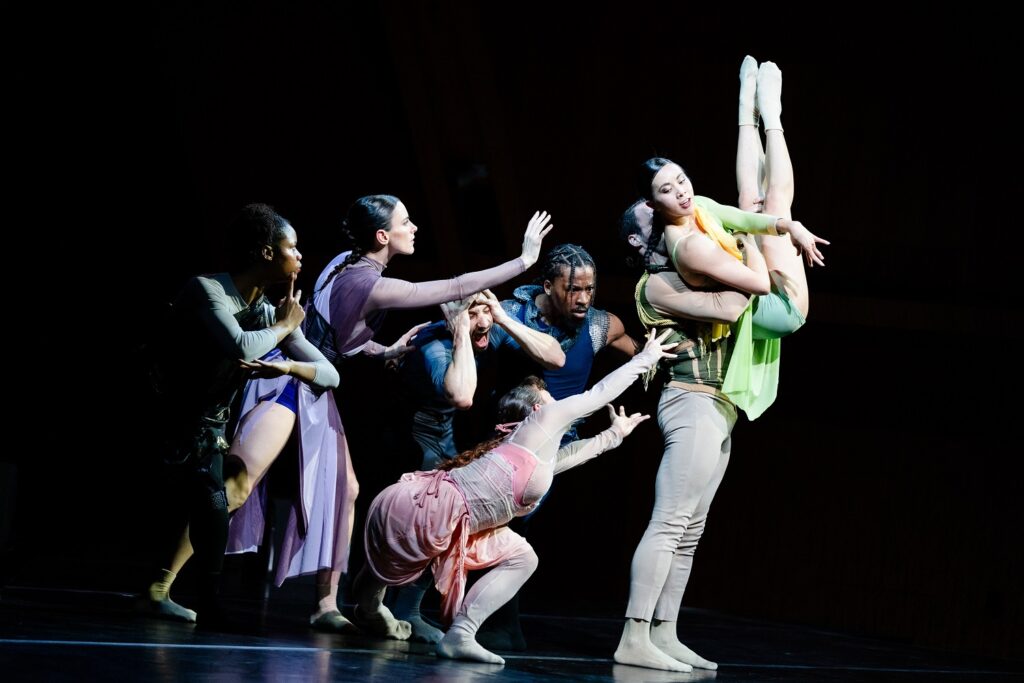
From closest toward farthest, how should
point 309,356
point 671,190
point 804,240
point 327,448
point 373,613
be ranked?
point 804,240
point 671,190
point 309,356
point 373,613
point 327,448

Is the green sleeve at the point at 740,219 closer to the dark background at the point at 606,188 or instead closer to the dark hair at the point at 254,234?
the dark hair at the point at 254,234

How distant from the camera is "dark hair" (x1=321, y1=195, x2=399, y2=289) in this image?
12.6 ft

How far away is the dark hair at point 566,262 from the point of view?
12.6ft

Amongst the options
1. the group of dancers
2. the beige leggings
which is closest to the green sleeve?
the group of dancers

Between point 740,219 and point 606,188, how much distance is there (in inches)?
107

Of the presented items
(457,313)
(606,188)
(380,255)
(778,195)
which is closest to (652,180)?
(778,195)

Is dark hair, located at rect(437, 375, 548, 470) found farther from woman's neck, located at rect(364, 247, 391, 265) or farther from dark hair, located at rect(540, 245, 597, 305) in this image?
woman's neck, located at rect(364, 247, 391, 265)

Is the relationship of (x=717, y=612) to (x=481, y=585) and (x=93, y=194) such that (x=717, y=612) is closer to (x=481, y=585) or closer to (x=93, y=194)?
(x=481, y=585)

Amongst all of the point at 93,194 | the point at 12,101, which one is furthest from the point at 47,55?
the point at 93,194

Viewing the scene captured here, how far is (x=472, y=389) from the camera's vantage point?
3.71 metres

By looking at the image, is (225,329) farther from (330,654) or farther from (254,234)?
(330,654)

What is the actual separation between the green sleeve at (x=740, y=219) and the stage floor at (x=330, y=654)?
1.23 metres

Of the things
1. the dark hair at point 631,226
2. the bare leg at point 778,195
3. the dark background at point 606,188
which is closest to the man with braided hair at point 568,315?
the dark hair at point 631,226

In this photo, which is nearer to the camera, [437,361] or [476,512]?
[476,512]
